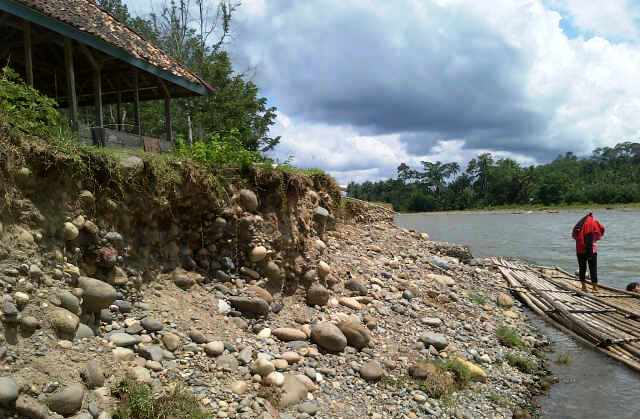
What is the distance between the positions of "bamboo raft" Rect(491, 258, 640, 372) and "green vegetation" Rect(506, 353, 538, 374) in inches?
64.6

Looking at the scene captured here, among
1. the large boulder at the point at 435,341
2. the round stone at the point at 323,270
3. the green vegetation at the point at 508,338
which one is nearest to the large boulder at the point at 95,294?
the round stone at the point at 323,270

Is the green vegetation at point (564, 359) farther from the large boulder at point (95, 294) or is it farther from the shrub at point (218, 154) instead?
the large boulder at point (95, 294)

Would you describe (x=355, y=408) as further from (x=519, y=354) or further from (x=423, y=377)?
(x=519, y=354)

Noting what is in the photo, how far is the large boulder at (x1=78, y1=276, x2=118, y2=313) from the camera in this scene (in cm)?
402

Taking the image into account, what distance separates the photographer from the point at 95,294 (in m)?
4.05

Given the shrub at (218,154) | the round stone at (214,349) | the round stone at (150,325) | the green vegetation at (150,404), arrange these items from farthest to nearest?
the shrub at (218,154), the round stone at (214,349), the round stone at (150,325), the green vegetation at (150,404)

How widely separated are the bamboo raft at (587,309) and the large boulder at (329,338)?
4.92 m

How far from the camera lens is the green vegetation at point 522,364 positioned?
6689mm

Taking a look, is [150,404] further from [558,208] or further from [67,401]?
[558,208]

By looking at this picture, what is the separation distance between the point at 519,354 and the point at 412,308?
6.04ft

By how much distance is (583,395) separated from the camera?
20.3 feet

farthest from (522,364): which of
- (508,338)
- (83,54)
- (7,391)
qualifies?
(83,54)

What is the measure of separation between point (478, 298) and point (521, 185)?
247 feet

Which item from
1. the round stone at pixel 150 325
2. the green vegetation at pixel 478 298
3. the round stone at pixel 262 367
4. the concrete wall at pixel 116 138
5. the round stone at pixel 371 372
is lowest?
the green vegetation at pixel 478 298
